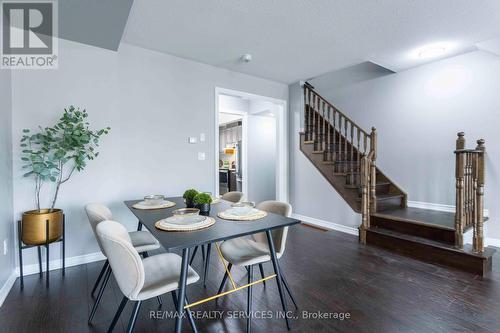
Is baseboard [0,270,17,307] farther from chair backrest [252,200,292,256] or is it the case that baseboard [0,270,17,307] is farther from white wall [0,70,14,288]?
chair backrest [252,200,292,256]

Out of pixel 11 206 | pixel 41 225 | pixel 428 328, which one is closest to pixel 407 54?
pixel 428 328

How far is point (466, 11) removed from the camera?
8.16 ft

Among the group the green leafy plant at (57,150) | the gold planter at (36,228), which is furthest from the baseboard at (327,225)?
the gold planter at (36,228)

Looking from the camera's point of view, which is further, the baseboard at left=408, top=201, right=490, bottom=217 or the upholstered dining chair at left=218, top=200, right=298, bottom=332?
the baseboard at left=408, top=201, right=490, bottom=217

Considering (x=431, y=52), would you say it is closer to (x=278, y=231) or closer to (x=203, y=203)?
(x=278, y=231)

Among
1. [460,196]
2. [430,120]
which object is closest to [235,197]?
[460,196]

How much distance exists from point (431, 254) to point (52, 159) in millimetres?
4217

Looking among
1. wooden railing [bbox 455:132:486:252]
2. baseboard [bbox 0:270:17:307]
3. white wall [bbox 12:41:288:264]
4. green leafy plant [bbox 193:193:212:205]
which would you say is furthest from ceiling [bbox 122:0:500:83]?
baseboard [bbox 0:270:17:307]

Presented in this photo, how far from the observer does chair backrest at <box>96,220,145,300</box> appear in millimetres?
1236

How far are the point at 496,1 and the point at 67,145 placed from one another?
14.3ft

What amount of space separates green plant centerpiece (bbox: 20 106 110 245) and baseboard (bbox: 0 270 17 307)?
367mm

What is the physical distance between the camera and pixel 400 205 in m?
4.23

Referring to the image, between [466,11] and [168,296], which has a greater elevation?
[466,11]

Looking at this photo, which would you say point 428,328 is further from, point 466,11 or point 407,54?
point 407,54
